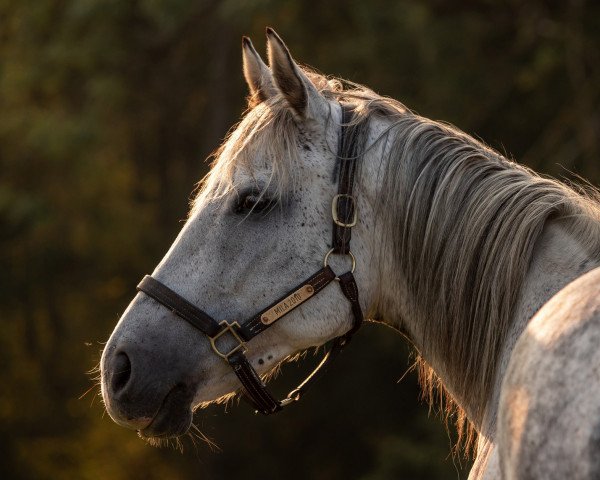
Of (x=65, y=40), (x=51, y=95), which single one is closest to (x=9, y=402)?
(x=51, y=95)

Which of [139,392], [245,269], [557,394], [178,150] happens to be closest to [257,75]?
[245,269]

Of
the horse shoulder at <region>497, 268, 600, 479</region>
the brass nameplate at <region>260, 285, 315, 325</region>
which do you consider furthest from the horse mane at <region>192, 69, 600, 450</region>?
the horse shoulder at <region>497, 268, 600, 479</region>

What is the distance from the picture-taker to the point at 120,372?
108 inches

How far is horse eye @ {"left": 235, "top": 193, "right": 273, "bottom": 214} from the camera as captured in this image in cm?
280

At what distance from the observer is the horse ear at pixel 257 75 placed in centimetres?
300

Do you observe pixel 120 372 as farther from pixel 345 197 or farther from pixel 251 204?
pixel 345 197

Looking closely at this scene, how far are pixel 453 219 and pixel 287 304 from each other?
21.4 inches

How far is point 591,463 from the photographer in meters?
1.72

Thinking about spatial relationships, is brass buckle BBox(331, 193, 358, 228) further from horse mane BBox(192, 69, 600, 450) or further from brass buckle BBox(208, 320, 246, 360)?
brass buckle BBox(208, 320, 246, 360)

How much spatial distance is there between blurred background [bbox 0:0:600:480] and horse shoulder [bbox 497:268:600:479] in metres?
7.56

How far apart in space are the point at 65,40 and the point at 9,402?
5.77 metres

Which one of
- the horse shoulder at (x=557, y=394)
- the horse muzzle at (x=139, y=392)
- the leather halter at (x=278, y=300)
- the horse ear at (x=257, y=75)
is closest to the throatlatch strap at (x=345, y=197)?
the leather halter at (x=278, y=300)

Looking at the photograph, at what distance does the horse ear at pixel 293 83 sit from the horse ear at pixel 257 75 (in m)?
0.15

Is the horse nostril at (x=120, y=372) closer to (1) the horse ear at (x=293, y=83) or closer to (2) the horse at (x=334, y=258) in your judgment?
(2) the horse at (x=334, y=258)
